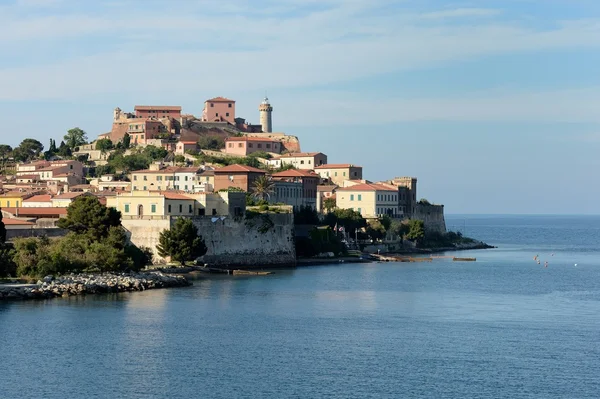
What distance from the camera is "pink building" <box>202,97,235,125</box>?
104 m

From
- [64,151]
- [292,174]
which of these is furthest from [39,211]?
[64,151]

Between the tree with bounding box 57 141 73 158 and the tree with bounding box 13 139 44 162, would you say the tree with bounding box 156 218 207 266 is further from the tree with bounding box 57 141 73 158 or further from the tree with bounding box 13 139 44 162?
the tree with bounding box 13 139 44 162

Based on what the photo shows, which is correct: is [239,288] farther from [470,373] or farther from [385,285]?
[470,373]

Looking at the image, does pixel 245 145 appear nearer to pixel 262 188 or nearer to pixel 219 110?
pixel 219 110

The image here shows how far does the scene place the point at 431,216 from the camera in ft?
297

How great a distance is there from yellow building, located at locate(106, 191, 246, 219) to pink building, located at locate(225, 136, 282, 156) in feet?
106

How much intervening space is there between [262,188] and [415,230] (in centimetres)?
1582

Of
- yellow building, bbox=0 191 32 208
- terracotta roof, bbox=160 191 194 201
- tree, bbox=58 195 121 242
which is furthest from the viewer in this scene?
yellow building, bbox=0 191 32 208

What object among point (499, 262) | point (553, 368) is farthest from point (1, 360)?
point (499, 262)

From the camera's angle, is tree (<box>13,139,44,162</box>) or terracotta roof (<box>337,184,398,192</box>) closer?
terracotta roof (<box>337,184,398,192</box>)

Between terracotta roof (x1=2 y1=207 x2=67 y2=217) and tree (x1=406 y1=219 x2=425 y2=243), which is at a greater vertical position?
terracotta roof (x1=2 y1=207 x2=67 y2=217)

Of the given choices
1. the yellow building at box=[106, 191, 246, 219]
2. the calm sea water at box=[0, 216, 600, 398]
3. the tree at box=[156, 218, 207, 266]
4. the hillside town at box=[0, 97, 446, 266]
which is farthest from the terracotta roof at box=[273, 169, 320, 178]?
the calm sea water at box=[0, 216, 600, 398]

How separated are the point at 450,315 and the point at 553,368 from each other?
10.8 metres

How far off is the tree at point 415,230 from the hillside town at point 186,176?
1737mm
